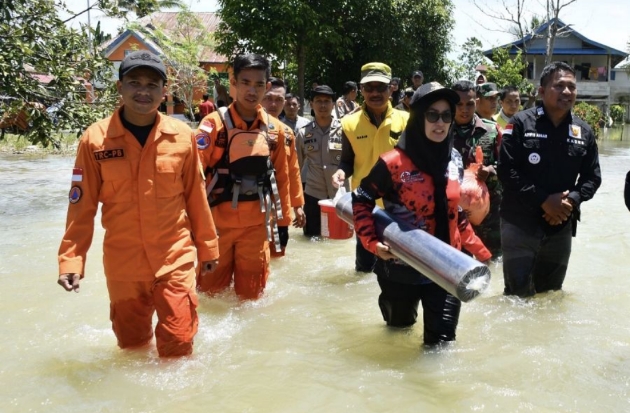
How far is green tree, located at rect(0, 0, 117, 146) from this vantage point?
360 inches

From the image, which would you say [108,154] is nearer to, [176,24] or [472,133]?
[472,133]

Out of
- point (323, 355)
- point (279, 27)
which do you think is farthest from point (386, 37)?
point (323, 355)

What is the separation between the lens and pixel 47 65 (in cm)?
972

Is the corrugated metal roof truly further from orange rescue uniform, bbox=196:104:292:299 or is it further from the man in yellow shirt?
orange rescue uniform, bbox=196:104:292:299

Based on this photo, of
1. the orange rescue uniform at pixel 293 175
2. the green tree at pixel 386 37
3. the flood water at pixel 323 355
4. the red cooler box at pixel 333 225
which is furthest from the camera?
the green tree at pixel 386 37

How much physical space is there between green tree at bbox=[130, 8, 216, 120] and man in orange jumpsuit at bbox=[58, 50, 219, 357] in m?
32.1

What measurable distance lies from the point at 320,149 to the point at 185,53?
2931cm

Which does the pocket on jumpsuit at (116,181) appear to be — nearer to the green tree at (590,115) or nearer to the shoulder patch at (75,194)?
the shoulder patch at (75,194)

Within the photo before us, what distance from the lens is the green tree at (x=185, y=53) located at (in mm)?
35500

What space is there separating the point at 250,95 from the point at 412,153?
163 cm

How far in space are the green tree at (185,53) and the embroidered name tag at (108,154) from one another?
1269 inches

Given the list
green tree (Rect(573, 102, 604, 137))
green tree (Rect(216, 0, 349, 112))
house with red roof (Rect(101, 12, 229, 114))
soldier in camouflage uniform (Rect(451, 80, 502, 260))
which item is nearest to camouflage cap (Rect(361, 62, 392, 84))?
soldier in camouflage uniform (Rect(451, 80, 502, 260))

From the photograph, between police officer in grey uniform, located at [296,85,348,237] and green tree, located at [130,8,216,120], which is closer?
police officer in grey uniform, located at [296,85,348,237]

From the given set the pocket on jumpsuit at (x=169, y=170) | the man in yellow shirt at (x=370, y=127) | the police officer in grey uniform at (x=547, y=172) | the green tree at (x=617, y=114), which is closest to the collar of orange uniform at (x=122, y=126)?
the pocket on jumpsuit at (x=169, y=170)
